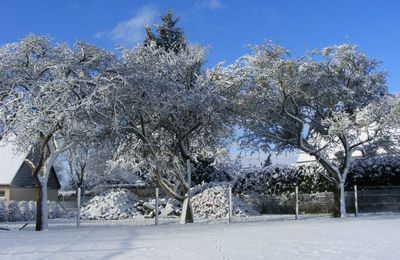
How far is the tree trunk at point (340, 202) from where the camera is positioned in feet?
70.5

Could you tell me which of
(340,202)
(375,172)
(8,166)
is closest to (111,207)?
(8,166)

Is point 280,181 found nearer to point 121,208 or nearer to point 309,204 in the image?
point 309,204

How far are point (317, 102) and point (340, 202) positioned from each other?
15.0 feet

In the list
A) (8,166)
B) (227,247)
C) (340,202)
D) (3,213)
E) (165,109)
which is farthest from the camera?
(8,166)

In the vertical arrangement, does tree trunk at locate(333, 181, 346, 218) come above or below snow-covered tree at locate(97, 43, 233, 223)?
below

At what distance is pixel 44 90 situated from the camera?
14688 mm

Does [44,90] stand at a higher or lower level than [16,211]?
higher

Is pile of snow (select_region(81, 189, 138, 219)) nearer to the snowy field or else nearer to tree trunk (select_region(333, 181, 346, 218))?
tree trunk (select_region(333, 181, 346, 218))

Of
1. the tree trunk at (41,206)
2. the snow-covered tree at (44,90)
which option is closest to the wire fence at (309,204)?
the tree trunk at (41,206)

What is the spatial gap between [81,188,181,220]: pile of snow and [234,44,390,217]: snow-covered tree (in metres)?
7.96

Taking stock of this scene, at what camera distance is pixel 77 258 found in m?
8.30

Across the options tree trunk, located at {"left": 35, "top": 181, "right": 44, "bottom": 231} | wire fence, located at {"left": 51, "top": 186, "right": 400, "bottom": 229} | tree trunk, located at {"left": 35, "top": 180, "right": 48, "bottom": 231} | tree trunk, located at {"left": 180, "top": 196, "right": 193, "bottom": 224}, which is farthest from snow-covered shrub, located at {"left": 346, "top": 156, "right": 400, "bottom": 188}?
tree trunk, located at {"left": 35, "top": 181, "right": 44, "bottom": 231}

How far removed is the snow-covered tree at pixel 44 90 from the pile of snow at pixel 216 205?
1144cm

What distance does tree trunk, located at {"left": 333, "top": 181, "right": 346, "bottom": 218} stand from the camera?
2150 cm
